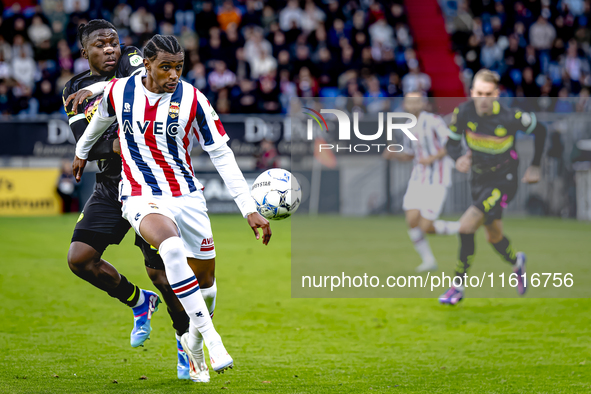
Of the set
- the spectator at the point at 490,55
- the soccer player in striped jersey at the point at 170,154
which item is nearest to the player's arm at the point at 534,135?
the soccer player in striped jersey at the point at 170,154

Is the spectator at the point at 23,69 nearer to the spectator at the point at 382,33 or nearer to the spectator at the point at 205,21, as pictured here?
the spectator at the point at 205,21

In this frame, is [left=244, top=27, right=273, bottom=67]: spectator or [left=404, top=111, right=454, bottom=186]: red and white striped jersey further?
[left=244, top=27, right=273, bottom=67]: spectator

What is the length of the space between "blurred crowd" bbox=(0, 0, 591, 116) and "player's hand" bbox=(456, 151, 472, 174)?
9311 millimetres

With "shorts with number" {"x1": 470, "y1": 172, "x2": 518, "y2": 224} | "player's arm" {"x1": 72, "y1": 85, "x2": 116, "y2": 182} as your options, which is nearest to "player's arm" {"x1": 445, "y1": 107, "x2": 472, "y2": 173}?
"shorts with number" {"x1": 470, "y1": 172, "x2": 518, "y2": 224}

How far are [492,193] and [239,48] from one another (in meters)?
12.5

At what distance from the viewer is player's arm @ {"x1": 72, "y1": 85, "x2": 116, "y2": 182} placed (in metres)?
4.48

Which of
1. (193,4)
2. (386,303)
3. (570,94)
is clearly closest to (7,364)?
(386,303)

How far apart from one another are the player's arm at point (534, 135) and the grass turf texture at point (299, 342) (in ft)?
4.14

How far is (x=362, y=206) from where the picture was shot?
1650 cm

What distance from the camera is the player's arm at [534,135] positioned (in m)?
7.04

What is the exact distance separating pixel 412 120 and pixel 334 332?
378cm

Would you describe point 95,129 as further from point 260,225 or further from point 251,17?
point 251,17

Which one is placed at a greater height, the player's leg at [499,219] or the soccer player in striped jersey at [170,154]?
the soccer player in striped jersey at [170,154]

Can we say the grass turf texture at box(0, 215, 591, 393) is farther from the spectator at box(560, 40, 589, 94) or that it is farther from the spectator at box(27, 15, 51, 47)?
the spectator at box(560, 40, 589, 94)
